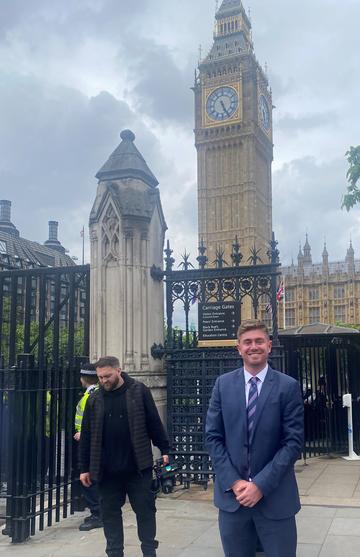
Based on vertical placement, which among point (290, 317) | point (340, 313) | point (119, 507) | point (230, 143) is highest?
point (230, 143)

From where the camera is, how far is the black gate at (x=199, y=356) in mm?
7113

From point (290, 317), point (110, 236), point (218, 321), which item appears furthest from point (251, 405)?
point (290, 317)

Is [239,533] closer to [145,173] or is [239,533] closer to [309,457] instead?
[145,173]

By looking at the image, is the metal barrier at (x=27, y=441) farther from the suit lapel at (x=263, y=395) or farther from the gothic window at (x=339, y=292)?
the gothic window at (x=339, y=292)

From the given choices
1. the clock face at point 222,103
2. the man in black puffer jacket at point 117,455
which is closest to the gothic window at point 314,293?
the clock face at point 222,103

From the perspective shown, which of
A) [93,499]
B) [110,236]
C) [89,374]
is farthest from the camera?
[110,236]

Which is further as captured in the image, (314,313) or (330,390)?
(314,313)

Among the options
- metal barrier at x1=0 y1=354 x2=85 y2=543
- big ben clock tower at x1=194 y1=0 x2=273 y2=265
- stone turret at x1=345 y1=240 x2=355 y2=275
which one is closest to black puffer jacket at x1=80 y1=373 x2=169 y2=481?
metal barrier at x1=0 y1=354 x2=85 y2=543

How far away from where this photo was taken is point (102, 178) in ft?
25.6

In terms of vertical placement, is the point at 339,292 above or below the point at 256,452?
above

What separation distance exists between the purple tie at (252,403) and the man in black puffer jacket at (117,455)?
133 cm

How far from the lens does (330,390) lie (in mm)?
11078

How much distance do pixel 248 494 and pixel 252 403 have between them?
1.66ft

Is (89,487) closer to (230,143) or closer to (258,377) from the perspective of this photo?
(258,377)
